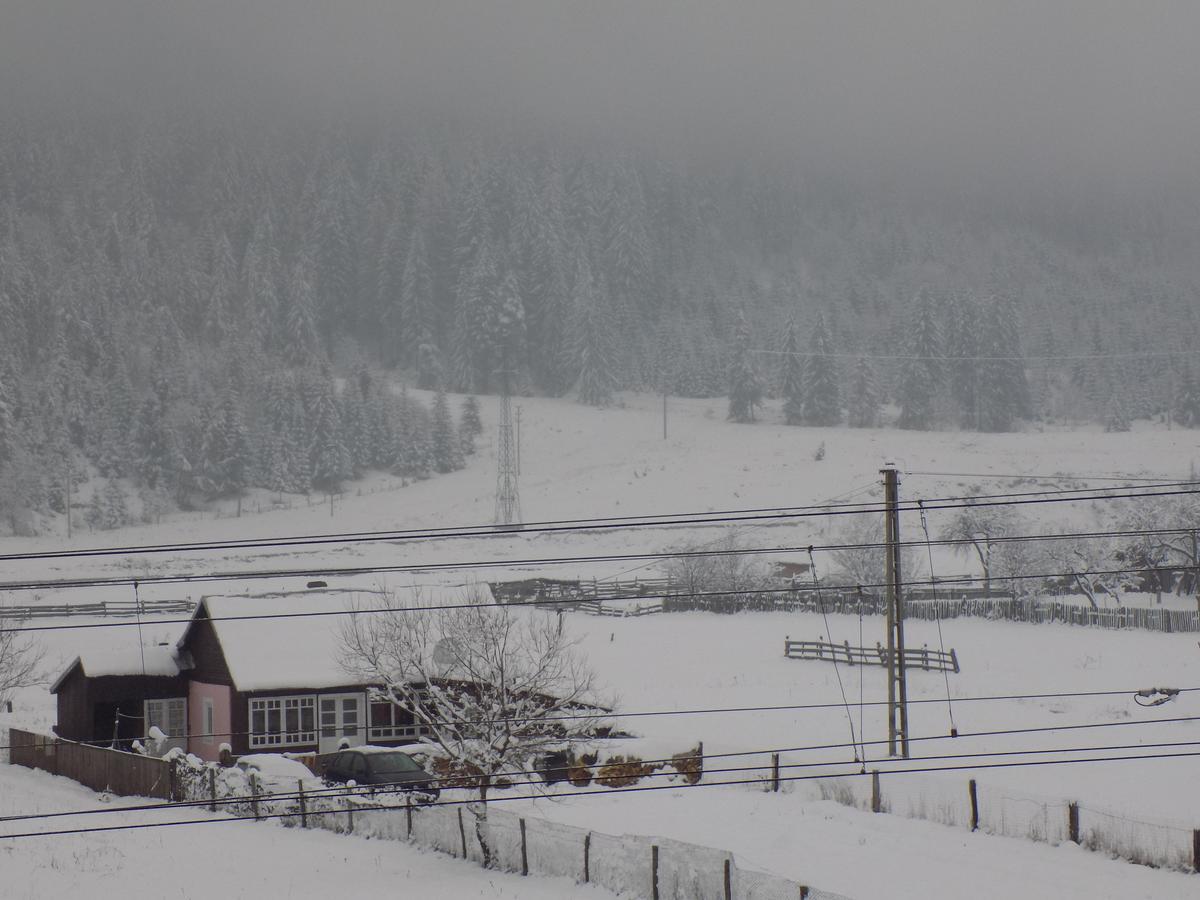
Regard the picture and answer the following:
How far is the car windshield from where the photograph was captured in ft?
86.9

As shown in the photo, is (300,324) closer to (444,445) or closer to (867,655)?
(444,445)

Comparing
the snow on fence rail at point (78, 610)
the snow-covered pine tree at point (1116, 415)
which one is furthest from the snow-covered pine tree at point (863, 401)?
the snow on fence rail at point (78, 610)

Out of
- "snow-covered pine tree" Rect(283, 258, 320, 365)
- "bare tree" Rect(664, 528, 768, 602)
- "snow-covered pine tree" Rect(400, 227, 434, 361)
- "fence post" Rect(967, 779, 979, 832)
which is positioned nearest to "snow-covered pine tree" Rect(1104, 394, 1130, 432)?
"bare tree" Rect(664, 528, 768, 602)

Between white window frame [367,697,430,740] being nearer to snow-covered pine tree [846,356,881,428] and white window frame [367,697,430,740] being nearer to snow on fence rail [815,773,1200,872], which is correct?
snow on fence rail [815,773,1200,872]

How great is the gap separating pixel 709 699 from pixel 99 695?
1886 cm

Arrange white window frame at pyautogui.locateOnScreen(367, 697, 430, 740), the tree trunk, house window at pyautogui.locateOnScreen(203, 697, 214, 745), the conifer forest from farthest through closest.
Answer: the conifer forest < house window at pyautogui.locateOnScreen(203, 697, 214, 745) < white window frame at pyautogui.locateOnScreen(367, 697, 430, 740) < the tree trunk

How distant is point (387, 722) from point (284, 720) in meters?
2.72

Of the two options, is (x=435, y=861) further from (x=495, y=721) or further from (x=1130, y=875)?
(x=1130, y=875)

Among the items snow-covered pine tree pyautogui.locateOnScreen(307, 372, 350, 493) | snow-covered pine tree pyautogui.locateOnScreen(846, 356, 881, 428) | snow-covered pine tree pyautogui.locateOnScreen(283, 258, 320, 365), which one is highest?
snow-covered pine tree pyautogui.locateOnScreen(283, 258, 320, 365)

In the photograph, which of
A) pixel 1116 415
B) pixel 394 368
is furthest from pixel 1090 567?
pixel 394 368

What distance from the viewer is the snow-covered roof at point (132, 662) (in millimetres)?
35031

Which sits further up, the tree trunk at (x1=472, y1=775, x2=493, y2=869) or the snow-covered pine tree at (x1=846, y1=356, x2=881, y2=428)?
the snow-covered pine tree at (x1=846, y1=356, x2=881, y2=428)

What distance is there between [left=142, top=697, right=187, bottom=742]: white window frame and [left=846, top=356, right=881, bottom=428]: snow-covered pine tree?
373 ft

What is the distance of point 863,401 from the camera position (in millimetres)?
143250
